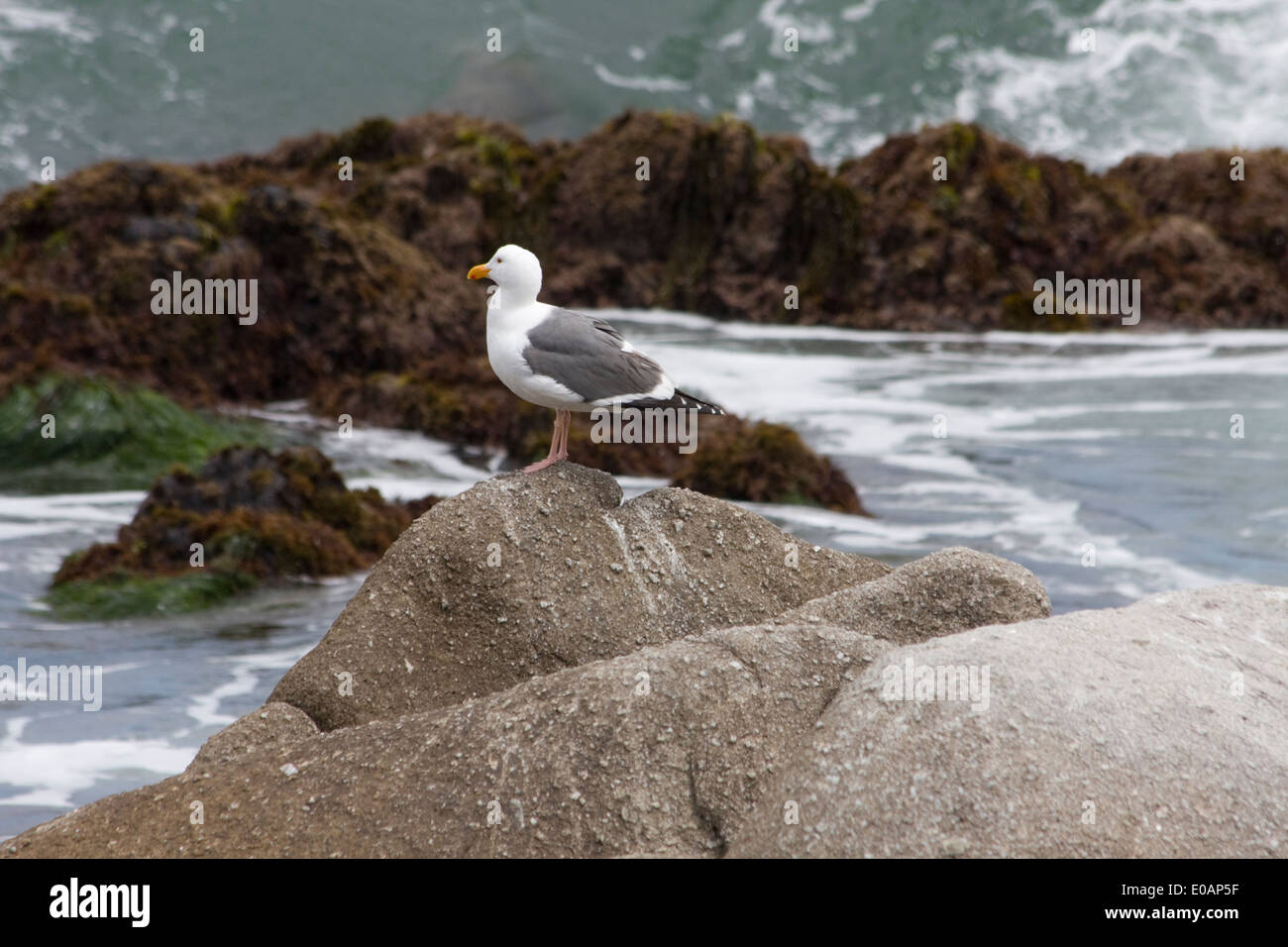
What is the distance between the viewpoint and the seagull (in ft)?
16.9

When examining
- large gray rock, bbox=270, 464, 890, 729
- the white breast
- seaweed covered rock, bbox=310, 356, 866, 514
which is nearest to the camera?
large gray rock, bbox=270, 464, 890, 729

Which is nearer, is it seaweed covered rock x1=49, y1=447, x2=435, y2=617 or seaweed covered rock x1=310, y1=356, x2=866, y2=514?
seaweed covered rock x1=49, y1=447, x2=435, y2=617

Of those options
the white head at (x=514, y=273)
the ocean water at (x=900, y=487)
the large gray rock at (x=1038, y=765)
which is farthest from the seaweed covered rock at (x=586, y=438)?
the large gray rock at (x=1038, y=765)

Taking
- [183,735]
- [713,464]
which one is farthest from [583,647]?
[713,464]

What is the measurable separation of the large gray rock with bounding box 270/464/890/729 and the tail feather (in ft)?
1.10

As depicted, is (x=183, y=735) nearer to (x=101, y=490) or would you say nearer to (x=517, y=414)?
(x=101, y=490)

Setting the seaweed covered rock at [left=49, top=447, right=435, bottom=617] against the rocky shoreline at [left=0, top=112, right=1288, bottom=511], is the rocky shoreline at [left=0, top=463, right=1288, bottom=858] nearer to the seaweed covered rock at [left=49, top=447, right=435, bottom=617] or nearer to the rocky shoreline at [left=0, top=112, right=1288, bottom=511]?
the seaweed covered rock at [left=49, top=447, right=435, bottom=617]

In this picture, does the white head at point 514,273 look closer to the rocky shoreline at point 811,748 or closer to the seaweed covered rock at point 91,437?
the rocky shoreline at point 811,748

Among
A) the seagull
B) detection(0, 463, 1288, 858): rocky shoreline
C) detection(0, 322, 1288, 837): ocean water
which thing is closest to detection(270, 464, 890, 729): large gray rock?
detection(0, 463, 1288, 858): rocky shoreline

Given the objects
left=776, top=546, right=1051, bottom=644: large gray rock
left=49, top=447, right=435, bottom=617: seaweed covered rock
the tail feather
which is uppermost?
the tail feather

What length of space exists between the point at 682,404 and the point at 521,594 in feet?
3.27

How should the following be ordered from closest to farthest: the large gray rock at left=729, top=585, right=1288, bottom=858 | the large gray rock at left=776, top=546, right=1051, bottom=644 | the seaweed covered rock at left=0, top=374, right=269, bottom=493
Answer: the large gray rock at left=729, top=585, right=1288, bottom=858 → the large gray rock at left=776, top=546, right=1051, bottom=644 → the seaweed covered rock at left=0, top=374, right=269, bottom=493

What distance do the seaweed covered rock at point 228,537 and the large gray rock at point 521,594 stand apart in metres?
4.69

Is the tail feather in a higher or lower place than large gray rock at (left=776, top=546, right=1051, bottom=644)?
higher
